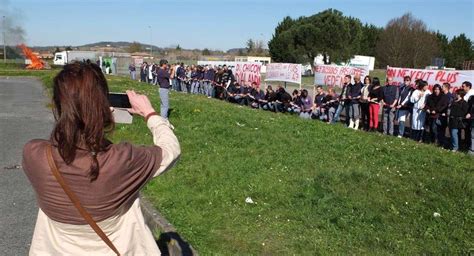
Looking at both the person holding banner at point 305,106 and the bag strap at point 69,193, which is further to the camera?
the person holding banner at point 305,106

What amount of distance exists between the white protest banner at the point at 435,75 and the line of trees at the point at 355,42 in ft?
187

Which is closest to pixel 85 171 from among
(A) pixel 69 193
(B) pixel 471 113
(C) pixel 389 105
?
(A) pixel 69 193

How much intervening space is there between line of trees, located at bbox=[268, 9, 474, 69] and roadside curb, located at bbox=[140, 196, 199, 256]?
69514 mm

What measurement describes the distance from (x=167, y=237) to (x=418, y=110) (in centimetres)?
1011

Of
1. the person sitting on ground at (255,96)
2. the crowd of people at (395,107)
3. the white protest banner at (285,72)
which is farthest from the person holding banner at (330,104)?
the white protest banner at (285,72)

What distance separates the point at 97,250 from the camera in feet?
7.23

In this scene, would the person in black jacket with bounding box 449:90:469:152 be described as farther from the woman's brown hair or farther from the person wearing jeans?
the woman's brown hair

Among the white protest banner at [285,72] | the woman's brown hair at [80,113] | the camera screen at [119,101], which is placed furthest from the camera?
the white protest banner at [285,72]

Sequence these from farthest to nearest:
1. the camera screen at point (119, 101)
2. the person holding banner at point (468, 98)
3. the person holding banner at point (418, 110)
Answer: the person holding banner at point (418, 110), the person holding banner at point (468, 98), the camera screen at point (119, 101)

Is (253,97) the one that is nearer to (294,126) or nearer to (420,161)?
(294,126)

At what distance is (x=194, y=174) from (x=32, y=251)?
225 inches

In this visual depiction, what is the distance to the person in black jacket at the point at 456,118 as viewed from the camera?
1195 centimetres

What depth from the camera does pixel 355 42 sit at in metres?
81.6

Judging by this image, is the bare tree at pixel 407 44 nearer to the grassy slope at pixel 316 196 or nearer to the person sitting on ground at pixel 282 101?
the person sitting on ground at pixel 282 101
